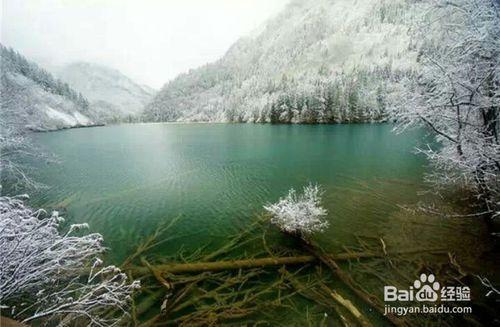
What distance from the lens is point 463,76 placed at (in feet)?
32.0

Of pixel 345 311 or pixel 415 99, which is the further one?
pixel 415 99

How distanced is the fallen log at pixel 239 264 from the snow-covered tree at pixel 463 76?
17.2 ft

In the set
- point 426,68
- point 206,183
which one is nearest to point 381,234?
point 426,68

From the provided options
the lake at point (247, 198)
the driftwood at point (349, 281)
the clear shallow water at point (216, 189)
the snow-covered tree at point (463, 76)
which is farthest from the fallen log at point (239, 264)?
the snow-covered tree at point (463, 76)

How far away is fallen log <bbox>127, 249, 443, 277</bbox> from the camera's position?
1223 cm

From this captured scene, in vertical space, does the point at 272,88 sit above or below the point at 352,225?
above

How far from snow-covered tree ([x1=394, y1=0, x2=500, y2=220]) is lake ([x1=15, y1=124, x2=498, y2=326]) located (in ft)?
15.2

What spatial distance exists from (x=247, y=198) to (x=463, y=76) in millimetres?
15844

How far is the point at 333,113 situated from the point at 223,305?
106 meters

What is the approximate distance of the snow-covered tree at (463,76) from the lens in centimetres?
782

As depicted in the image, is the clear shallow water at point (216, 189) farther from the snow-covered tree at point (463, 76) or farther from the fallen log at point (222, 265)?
the snow-covered tree at point (463, 76)

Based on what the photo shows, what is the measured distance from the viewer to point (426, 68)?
11508mm

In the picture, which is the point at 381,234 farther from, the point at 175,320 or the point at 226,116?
the point at 226,116

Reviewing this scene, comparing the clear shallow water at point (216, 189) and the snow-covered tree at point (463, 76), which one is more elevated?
the snow-covered tree at point (463, 76)
